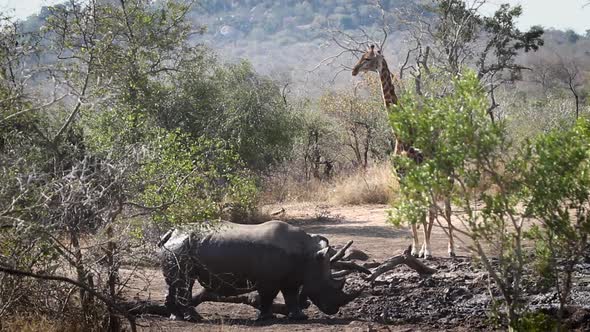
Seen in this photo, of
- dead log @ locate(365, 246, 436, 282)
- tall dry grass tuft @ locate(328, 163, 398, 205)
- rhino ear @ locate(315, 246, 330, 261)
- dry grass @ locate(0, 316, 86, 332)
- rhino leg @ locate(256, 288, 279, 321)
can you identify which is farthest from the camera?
tall dry grass tuft @ locate(328, 163, 398, 205)

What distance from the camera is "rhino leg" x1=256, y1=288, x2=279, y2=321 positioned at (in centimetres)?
1027

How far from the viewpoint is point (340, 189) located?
23.2 m

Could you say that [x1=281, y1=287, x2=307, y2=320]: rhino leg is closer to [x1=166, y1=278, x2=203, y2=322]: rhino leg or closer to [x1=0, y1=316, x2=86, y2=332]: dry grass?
[x1=166, y1=278, x2=203, y2=322]: rhino leg

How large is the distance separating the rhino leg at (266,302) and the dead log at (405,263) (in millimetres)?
1220

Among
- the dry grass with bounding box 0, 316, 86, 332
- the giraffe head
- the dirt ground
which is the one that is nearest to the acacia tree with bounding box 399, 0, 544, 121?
the giraffe head

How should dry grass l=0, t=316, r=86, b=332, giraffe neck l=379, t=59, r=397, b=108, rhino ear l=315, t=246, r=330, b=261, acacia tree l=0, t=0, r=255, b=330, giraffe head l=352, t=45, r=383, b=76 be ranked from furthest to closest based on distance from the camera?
1. giraffe head l=352, t=45, r=383, b=76
2. giraffe neck l=379, t=59, r=397, b=108
3. rhino ear l=315, t=246, r=330, b=261
4. dry grass l=0, t=316, r=86, b=332
5. acacia tree l=0, t=0, r=255, b=330

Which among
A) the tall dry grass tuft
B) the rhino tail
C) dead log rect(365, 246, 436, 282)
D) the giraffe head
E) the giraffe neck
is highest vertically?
the giraffe head

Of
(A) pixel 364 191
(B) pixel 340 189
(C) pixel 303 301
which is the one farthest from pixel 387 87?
(B) pixel 340 189

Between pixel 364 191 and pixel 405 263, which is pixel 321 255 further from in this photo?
pixel 364 191

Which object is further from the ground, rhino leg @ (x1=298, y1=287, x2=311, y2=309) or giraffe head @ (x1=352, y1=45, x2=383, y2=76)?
giraffe head @ (x1=352, y1=45, x2=383, y2=76)

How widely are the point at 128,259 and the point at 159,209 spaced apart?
1.94 ft

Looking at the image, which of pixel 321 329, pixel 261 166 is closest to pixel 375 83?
pixel 261 166

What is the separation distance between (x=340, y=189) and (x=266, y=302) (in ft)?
42.8

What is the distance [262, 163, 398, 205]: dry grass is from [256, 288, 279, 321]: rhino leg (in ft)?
37.5
